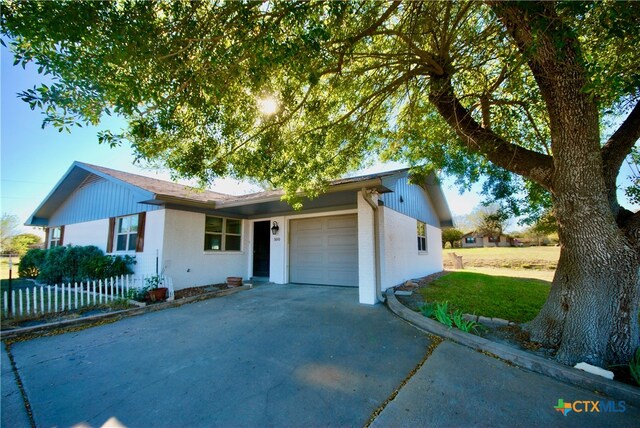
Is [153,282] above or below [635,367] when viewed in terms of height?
above

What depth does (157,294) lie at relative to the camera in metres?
6.93

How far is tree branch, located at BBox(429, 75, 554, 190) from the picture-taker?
155 inches

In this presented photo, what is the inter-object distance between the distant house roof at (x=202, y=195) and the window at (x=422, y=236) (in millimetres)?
1891

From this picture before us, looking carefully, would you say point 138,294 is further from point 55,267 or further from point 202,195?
point 55,267

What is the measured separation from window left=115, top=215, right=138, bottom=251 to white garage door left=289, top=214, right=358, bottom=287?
5509mm

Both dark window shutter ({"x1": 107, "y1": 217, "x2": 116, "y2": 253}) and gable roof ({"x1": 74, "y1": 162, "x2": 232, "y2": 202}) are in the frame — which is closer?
gable roof ({"x1": 74, "y1": 162, "x2": 232, "y2": 202})

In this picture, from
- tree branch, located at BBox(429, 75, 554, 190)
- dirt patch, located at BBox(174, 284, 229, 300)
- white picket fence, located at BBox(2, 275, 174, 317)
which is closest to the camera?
tree branch, located at BBox(429, 75, 554, 190)

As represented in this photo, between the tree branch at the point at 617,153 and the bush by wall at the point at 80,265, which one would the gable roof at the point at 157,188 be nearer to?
the bush by wall at the point at 80,265

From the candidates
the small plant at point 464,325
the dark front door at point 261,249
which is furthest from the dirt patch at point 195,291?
the small plant at point 464,325

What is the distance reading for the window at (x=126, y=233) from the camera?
9.26 metres

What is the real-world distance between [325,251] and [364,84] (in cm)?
540

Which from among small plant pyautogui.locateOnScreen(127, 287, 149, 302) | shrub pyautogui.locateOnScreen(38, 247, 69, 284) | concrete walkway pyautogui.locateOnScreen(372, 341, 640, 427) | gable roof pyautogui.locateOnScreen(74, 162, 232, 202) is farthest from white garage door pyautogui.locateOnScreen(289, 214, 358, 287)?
shrub pyautogui.locateOnScreen(38, 247, 69, 284)

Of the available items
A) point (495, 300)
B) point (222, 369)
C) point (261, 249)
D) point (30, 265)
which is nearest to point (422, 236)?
point (495, 300)

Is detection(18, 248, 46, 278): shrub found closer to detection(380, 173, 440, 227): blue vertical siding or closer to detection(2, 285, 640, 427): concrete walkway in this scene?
detection(2, 285, 640, 427): concrete walkway
